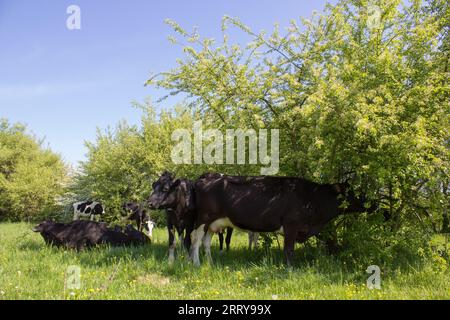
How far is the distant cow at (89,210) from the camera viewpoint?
19.2m

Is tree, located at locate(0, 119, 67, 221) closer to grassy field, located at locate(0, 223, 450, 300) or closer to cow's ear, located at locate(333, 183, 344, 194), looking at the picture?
grassy field, located at locate(0, 223, 450, 300)

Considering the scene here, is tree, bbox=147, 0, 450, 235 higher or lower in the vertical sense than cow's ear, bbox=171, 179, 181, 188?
higher

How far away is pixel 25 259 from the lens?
26.5ft

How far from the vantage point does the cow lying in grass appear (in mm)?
9539

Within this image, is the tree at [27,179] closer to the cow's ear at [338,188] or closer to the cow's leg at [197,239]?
the cow's leg at [197,239]

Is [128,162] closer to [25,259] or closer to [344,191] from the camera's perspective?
[25,259]

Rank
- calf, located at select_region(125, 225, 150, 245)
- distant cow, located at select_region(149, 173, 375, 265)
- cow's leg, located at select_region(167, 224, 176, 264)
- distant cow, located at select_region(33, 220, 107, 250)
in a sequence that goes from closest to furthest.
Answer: distant cow, located at select_region(149, 173, 375, 265) → cow's leg, located at select_region(167, 224, 176, 264) → distant cow, located at select_region(33, 220, 107, 250) → calf, located at select_region(125, 225, 150, 245)

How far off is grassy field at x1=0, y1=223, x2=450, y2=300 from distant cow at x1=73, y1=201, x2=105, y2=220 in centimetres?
1145

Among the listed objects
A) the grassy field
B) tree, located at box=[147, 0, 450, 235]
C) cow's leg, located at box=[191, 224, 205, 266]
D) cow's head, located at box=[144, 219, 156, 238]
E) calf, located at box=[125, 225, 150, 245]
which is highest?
tree, located at box=[147, 0, 450, 235]

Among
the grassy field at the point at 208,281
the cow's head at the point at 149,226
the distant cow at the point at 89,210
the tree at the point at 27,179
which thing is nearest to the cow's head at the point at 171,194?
the grassy field at the point at 208,281

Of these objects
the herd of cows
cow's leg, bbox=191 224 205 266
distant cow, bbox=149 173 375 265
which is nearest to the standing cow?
the herd of cows

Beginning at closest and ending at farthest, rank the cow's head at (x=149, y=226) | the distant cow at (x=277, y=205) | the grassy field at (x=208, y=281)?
the grassy field at (x=208, y=281), the distant cow at (x=277, y=205), the cow's head at (x=149, y=226)

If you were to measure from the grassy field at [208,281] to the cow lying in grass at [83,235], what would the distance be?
1.63 meters

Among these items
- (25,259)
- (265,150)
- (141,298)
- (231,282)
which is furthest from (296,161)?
(25,259)
